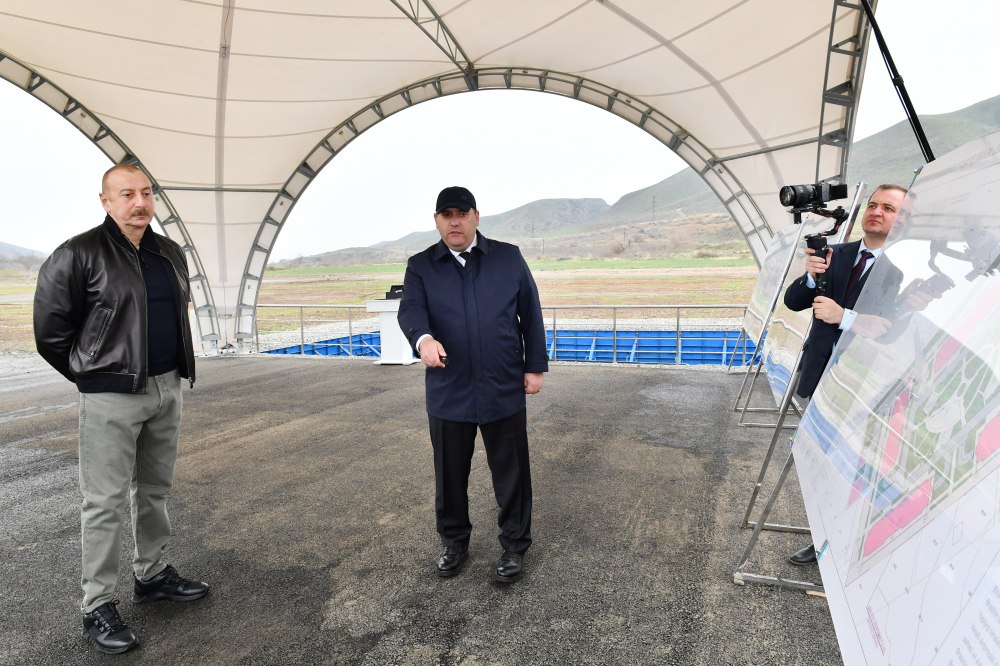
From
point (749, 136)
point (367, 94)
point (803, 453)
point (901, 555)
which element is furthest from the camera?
point (367, 94)

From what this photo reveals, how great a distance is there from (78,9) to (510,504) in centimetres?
845

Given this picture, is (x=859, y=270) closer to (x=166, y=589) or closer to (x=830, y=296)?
(x=830, y=296)

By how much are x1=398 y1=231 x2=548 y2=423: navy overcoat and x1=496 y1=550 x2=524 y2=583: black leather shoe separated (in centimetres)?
61

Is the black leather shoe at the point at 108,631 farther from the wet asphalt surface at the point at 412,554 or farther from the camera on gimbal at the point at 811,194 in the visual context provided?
the camera on gimbal at the point at 811,194

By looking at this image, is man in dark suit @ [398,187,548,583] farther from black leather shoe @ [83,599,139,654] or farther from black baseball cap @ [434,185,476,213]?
black leather shoe @ [83,599,139,654]

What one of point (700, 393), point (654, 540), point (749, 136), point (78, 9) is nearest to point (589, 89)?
point (749, 136)

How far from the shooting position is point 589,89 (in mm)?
9664

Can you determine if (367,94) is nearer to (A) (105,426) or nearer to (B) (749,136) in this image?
(B) (749,136)

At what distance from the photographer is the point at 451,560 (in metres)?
2.64

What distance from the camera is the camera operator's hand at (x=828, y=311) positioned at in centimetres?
260

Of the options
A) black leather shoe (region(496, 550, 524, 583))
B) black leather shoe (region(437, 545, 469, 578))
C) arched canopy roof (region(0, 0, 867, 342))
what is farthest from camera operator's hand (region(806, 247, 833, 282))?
arched canopy roof (region(0, 0, 867, 342))

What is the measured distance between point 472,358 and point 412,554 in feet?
3.40

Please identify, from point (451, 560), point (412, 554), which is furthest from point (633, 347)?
point (451, 560)

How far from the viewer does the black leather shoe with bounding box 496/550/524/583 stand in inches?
99.9
